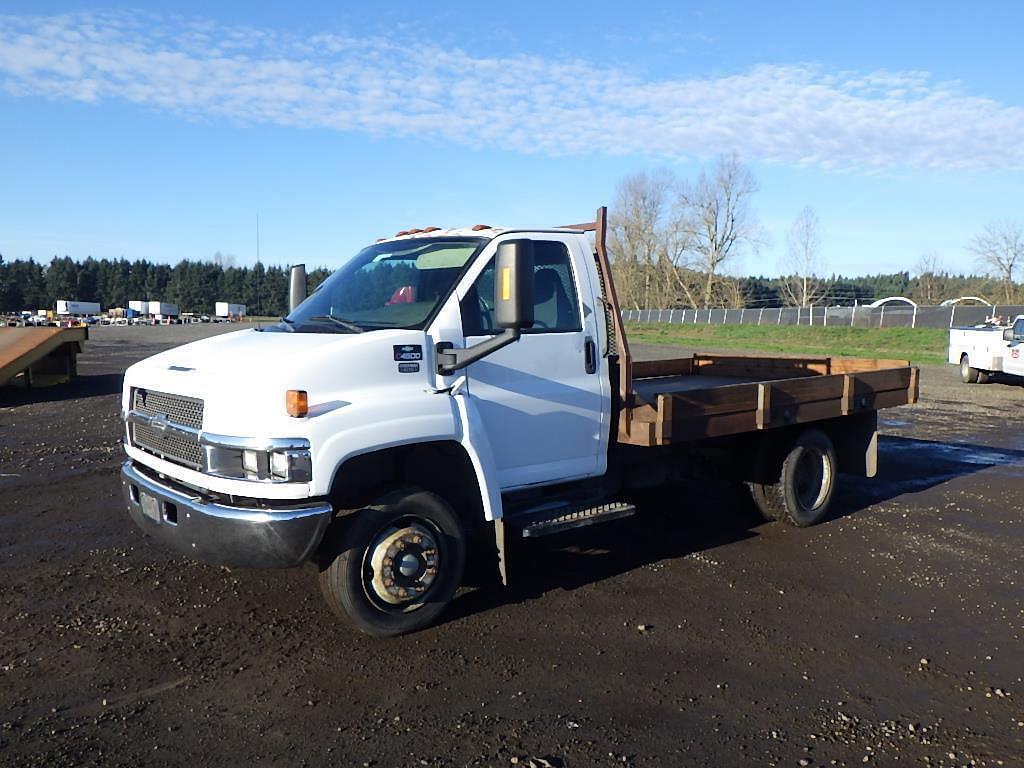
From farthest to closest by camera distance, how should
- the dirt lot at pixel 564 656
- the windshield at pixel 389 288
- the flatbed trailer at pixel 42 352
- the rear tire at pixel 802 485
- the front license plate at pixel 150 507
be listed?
1. the flatbed trailer at pixel 42 352
2. the rear tire at pixel 802 485
3. the windshield at pixel 389 288
4. the front license plate at pixel 150 507
5. the dirt lot at pixel 564 656

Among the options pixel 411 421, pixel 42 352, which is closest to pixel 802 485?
pixel 411 421

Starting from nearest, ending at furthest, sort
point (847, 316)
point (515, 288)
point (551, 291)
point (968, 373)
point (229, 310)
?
point (515, 288)
point (551, 291)
point (968, 373)
point (847, 316)
point (229, 310)

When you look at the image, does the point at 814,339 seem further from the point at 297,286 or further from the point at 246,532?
the point at 246,532

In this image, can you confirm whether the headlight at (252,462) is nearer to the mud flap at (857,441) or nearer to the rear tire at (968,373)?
the mud flap at (857,441)

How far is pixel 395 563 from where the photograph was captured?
15.5 feet

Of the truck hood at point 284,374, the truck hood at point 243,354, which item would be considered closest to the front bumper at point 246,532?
the truck hood at point 284,374

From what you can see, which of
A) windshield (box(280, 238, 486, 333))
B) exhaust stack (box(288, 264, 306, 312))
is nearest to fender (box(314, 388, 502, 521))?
windshield (box(280, 238, 486, 333))

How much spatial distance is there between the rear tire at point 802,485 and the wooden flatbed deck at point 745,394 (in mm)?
345

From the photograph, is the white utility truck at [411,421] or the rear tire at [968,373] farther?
the rear tire at [968,373]

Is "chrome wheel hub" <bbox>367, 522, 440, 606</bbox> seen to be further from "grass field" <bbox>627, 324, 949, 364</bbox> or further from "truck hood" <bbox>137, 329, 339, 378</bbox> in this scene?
"grass field" <bbox>627, 324, 949, 364</bbox>

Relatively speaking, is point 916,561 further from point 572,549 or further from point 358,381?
point 358,381

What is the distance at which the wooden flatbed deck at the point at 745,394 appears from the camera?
19.0 feet

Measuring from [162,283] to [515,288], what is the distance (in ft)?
490

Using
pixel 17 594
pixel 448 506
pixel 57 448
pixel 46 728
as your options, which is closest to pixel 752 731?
pixel 448 506
